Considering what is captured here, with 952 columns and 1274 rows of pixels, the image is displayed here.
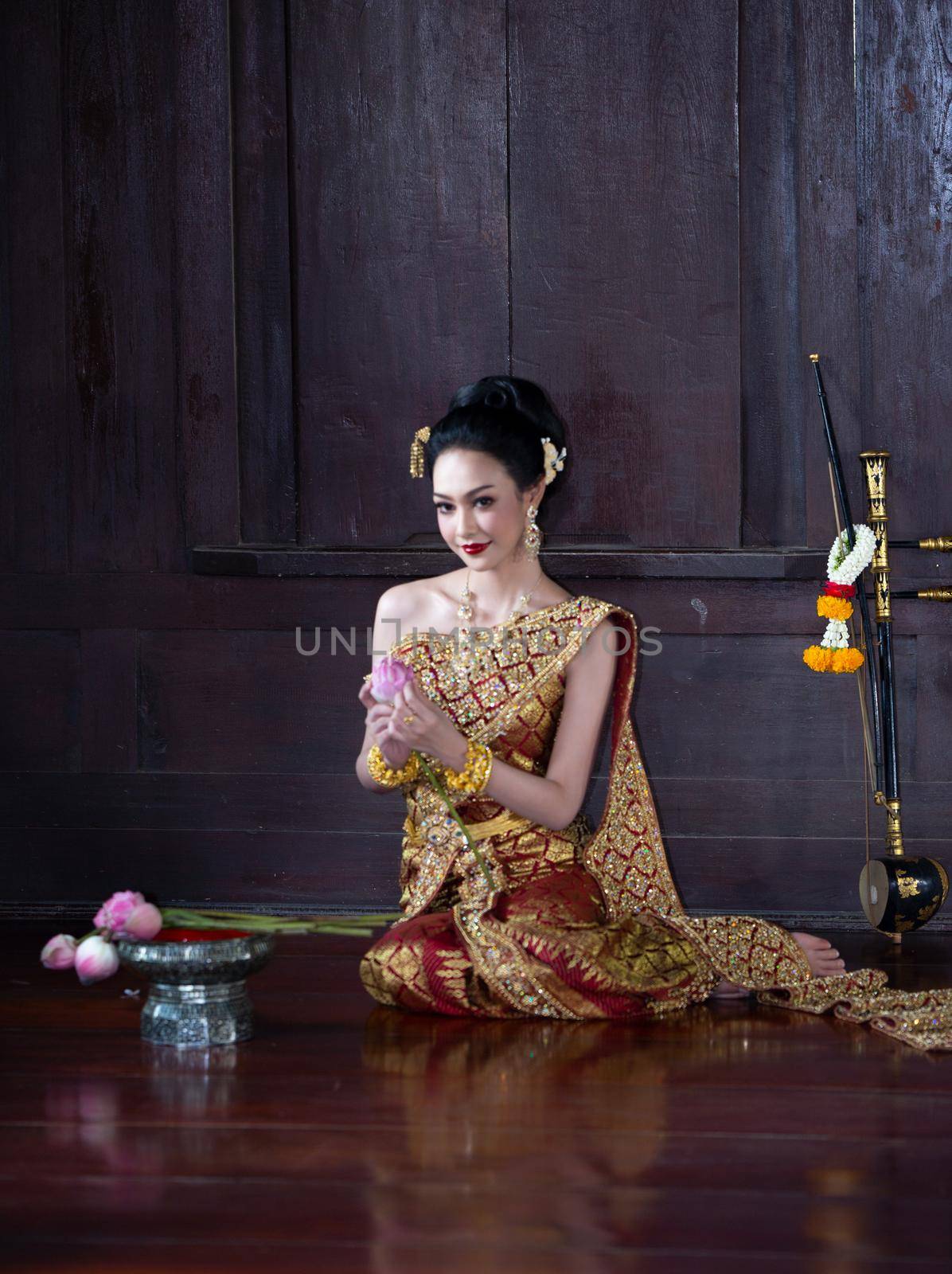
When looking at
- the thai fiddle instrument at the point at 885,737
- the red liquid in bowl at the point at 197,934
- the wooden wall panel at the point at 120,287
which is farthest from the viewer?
the wooden wall panel at the point at 120,287

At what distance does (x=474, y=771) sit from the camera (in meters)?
2.54

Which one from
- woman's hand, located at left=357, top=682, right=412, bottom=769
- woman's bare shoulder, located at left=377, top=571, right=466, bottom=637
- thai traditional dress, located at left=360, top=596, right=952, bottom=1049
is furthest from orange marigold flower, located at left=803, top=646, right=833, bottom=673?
woman's hand, located at left=357, top=682, right=412, bottom=769

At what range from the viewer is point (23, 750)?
3.74 metres

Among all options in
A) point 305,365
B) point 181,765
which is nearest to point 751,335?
point 305,365

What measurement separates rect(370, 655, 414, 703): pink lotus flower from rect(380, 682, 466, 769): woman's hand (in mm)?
19

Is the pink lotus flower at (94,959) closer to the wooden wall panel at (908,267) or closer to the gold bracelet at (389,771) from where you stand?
the gold bracelet at (389,771)

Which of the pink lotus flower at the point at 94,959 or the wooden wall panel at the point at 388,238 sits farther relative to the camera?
the wooden wall panel at the point at 388,238

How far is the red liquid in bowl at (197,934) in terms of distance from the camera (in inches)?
93.4

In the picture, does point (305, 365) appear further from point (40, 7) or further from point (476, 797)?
point (476, 797)

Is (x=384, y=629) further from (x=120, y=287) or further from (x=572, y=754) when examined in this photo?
(x=120, y=287)

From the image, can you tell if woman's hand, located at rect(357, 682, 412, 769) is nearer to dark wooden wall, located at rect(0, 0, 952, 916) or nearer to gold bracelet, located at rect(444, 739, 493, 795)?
gold bracelet, located at rect(444, 739, 493, 795)

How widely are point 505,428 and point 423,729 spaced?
24.2 inches

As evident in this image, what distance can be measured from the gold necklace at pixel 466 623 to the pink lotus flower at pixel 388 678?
346 mm

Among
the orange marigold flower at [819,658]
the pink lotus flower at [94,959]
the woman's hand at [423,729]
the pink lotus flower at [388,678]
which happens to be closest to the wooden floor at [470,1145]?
the pink lotus flower at [94,959]
